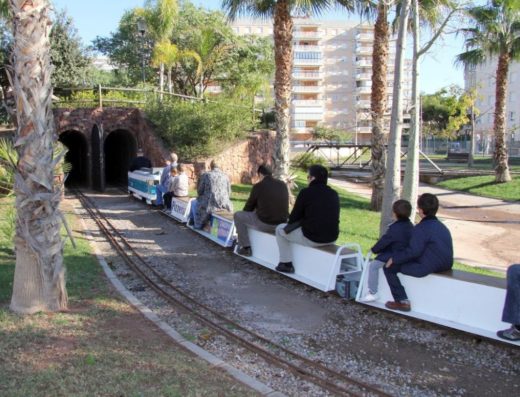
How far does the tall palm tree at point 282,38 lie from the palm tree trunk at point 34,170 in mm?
10336

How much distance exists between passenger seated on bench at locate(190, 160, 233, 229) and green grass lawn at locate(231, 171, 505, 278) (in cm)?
281

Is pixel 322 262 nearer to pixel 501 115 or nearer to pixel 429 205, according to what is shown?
pixel 429 205

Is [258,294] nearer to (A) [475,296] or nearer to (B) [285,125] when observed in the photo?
(A) [475,296]

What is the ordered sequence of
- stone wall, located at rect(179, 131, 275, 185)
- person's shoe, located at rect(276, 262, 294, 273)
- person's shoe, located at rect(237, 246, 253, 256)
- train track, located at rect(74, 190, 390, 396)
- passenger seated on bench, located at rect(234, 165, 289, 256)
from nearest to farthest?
train track, located at rect(74, 190, 390, 396) → person's shoe, located at rect(276, 262, 294, 273) → passenger seated on bench, located at rect(234, 165, 289, 256) → person's shoe, located at rect(237, 246, 253, 256) → stone wall, located at rect(179, 131, 275, 185)

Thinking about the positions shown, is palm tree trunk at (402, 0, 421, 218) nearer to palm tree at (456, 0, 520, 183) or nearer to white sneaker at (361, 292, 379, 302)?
white sneaker at (361, 292, 379, 302)

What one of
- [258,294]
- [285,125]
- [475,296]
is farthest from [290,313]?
[285,125]

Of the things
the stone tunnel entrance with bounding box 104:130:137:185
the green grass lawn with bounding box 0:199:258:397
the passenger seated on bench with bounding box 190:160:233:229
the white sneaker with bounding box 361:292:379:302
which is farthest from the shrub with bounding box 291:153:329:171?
the green grass lawn with bounding box 0:199:258:397


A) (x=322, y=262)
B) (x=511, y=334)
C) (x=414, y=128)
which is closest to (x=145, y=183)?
(x=414, y=128)

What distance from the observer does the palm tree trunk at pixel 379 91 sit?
1703 centimetres

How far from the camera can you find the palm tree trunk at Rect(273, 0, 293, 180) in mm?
15711

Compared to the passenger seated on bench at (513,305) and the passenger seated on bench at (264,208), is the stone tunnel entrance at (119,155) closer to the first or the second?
the passenger seated on bench at (264,208)

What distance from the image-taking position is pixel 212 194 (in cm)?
1155

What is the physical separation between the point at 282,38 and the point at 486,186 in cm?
1489

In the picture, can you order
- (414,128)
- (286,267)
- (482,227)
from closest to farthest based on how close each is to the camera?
(286,267)
(414,128)
(482,227)
